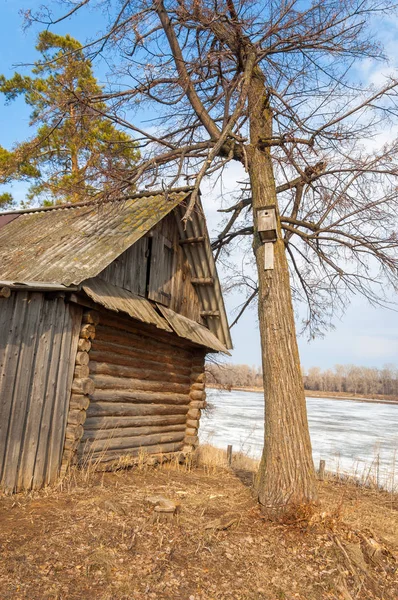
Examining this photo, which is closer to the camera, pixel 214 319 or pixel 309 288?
pixel 309 288

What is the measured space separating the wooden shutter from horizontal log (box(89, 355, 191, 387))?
5.14 feet

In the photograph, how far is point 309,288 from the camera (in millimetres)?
11078

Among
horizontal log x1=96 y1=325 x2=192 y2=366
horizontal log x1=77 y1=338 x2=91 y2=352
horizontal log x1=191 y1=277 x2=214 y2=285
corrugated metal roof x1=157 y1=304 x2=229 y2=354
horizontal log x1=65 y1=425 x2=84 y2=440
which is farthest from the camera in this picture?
horizontal log x1=191 y1=277 x2=214 y2=285

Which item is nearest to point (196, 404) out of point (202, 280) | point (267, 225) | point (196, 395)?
point (196, 395)

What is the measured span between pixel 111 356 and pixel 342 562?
544 centimetres

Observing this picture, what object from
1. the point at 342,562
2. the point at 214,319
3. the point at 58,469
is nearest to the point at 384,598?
the point at 342,562

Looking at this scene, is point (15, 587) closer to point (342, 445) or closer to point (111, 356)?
point (111, 356)

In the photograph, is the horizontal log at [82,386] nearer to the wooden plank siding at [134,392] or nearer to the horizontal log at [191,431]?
the wooden plank siding at [134,392]

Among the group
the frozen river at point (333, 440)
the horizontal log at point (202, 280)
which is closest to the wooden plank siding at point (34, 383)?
the horizontal log at point (202, 280)

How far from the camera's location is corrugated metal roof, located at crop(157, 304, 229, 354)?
32.6 ft

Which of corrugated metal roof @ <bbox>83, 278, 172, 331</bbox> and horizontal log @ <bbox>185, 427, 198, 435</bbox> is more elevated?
corrugated metal roof @ <bbox>83, 278, 172, 331</bbox>

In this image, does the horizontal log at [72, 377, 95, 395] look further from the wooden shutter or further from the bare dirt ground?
the wooden shutter

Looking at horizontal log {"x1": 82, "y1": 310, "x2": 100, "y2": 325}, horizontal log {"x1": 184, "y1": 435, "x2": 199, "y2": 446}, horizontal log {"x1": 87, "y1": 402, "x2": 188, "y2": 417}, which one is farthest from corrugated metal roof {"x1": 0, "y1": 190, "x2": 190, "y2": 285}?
horizontal log {"x1": 184, "y1": 435, "x2": 199, "y2": 446}

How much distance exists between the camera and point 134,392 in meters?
9.73
